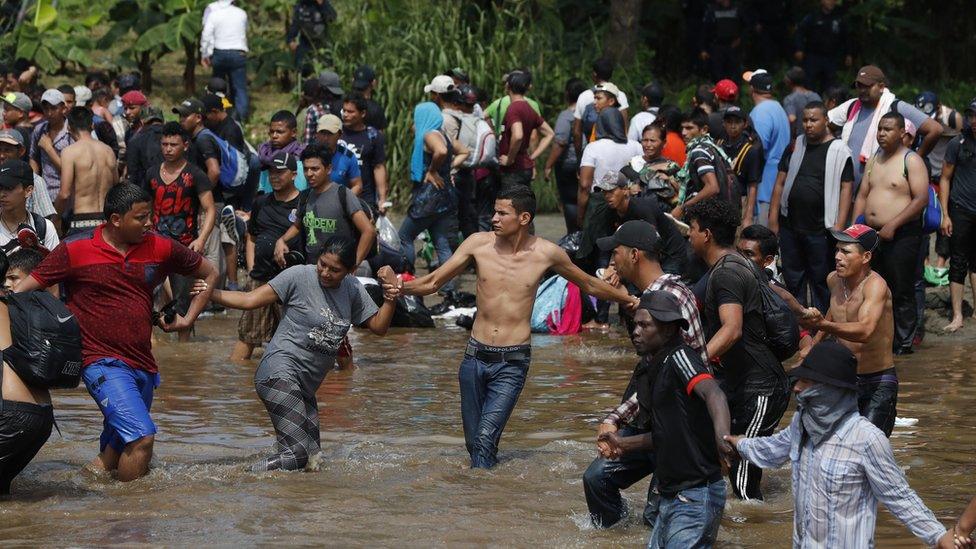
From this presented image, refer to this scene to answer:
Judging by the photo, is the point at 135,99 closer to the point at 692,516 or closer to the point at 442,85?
the point at 442,85

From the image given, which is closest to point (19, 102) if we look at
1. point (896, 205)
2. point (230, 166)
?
point (230, 166)

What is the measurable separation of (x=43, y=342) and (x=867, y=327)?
429 centimetres

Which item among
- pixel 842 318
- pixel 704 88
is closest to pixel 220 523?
pixel 842 318

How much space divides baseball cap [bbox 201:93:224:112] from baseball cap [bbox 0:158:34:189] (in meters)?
4.38

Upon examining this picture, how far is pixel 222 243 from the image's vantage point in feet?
47.3

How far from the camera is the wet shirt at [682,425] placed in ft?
20.7

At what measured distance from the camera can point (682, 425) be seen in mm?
6344

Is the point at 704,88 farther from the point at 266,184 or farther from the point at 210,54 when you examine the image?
the point at 210,54

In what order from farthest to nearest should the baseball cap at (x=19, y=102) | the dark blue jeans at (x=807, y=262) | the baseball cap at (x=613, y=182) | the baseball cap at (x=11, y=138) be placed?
the baseball cap at (x=19, y=102) → the dark blue jeans at (x=807, y=262) → the baseball cap at (x=11, y=138) → the baseball cap at (x=613, y=182)

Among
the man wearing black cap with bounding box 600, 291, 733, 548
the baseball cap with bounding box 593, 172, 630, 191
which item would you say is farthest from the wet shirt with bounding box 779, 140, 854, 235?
the man wearing black cap with bounding box 600, 291, 733, 548

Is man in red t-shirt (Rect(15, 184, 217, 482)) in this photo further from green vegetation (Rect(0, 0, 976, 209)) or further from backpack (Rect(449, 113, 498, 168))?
green vegetation (Rect(0, 0, 976, 209))

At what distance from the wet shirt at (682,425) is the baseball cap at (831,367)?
0.58 meters

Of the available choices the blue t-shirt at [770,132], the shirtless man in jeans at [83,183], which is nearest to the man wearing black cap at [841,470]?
the shirtless man in jeans at [83,183]

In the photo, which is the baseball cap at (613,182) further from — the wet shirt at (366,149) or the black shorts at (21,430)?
the black shorts at (21,430)
